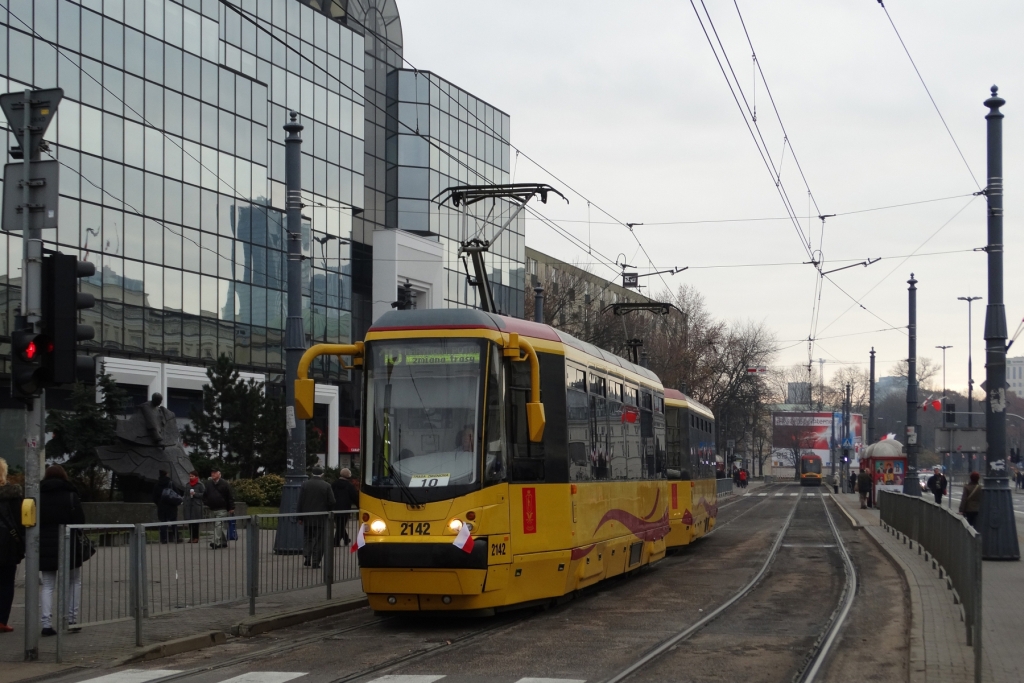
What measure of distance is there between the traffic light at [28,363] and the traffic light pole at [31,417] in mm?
119

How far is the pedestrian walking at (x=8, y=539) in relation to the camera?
11492mm

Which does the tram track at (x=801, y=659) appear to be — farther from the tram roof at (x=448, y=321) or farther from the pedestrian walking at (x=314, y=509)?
the pedestrian walking at (x=314, y=509)

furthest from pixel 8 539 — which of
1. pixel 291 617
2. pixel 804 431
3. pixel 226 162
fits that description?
pixel 804 431

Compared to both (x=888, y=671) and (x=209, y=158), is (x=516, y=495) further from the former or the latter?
(x=209, y=158)

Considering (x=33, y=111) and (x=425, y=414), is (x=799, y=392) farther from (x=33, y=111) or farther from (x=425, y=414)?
(x=33, y=111)

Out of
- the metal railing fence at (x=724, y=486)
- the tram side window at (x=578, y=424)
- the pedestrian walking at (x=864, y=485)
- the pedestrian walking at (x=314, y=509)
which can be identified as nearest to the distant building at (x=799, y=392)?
the metal railing fence at (x=724, y=486)

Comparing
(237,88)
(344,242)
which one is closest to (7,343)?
(237,88)

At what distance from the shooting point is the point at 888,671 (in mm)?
9773

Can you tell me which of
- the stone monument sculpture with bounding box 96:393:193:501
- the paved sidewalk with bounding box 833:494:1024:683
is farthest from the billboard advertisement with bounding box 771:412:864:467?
the paved sidewalk with bounding box 833:494:1024:683

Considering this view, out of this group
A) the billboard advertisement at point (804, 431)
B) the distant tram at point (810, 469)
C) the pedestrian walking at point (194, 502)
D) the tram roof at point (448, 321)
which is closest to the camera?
the tram roof at point (448, 321)

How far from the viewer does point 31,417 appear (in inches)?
401

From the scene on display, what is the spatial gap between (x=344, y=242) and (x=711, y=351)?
78.8 ft

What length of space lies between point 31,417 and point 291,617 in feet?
12.9

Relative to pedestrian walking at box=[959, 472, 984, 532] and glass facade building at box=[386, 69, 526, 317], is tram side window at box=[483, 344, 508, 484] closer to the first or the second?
pedestrian walking at box=[959, 472, 984, 532]
